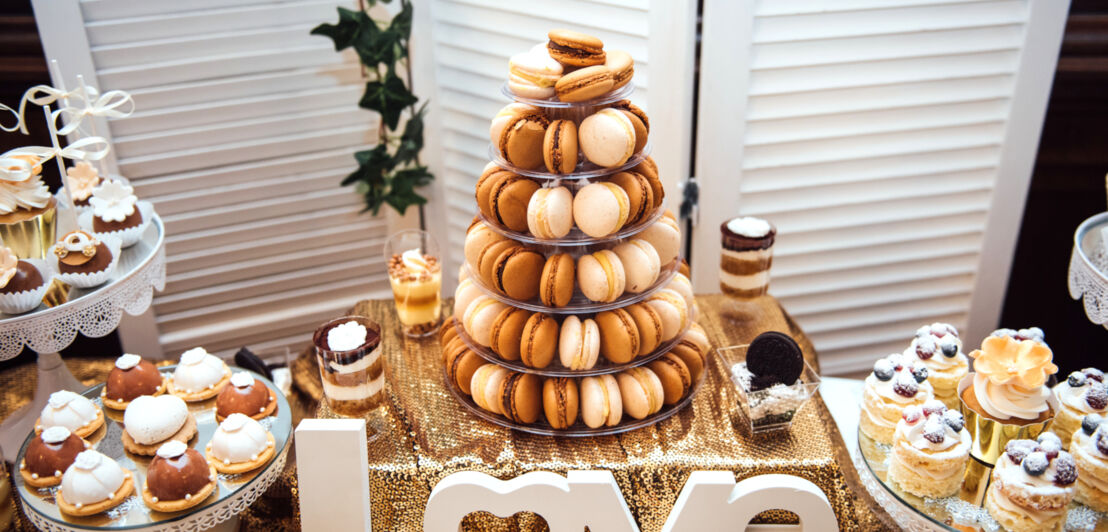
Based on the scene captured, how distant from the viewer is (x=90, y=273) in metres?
1.80

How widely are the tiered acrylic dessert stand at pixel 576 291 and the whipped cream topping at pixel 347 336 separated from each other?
0.21m

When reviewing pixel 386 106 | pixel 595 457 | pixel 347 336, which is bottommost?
pixel 595 457

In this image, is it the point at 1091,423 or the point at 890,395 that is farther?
the point at 890,395

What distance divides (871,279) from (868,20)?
30.2 inches

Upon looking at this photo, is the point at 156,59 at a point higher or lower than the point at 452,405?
higher

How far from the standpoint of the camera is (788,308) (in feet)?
8.45

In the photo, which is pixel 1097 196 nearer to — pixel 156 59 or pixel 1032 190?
pixel 1032 190

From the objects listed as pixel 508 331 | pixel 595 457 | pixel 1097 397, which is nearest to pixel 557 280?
pixel 508 331

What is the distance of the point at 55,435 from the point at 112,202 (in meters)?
0.59

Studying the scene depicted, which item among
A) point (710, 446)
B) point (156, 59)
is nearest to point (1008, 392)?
point (710, 446)

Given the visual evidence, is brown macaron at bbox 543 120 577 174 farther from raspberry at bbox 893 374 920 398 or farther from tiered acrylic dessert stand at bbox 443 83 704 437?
raspberry at bbox 893 374 920 398

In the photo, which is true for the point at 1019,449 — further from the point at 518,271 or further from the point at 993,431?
the point at 518,271

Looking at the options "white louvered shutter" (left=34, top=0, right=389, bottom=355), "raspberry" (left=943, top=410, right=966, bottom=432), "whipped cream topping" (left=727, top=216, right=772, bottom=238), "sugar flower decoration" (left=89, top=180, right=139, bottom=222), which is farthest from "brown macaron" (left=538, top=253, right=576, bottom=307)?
"white louvered shutter" (left=34, top=0, right=389, bottom=355)

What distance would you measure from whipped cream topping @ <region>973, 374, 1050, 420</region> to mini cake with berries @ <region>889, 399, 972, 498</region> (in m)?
0.07
